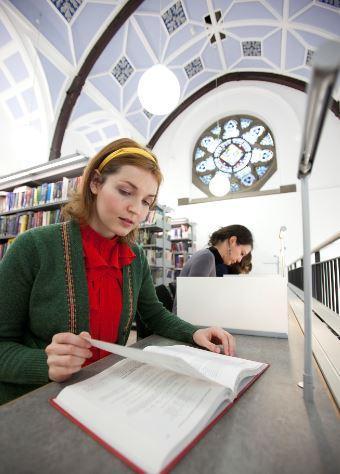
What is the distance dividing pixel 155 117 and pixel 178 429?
25.9 ft

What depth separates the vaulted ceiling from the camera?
14.7ft

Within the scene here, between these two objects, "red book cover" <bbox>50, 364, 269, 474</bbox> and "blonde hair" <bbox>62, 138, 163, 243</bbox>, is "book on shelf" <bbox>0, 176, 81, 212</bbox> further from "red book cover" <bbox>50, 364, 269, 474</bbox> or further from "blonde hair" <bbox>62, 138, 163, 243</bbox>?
"red book cover" <bbox>50, 364, 269, 474</bbox>

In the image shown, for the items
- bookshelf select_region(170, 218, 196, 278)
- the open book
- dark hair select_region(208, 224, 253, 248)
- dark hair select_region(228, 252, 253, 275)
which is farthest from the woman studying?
bookshelf select_region(170, 218, 196, 278)

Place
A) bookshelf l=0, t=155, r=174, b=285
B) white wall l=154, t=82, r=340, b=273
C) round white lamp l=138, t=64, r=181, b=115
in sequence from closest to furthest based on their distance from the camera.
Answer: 1. round white lamp l=138, t=64, r=181, b=115
2. bookshelf l=0, t=155, r=174, b=285
3. white wall l=154, t=82, r=340, b=273

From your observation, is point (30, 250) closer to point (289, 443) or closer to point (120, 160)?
point (120, 160)

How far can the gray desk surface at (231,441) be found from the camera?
0.97ft

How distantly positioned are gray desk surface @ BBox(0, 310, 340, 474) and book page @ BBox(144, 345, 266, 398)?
4 centimetres

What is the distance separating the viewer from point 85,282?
0.74 metres

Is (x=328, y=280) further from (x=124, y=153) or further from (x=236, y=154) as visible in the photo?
(x=236, y=154)

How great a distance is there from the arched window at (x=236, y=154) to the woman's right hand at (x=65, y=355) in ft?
21.0

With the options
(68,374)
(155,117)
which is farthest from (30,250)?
(155,117)

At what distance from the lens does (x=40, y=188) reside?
309 cm

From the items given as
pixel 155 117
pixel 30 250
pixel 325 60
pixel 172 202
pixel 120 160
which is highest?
pixel 155 117

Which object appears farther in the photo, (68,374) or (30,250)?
(30,250)
